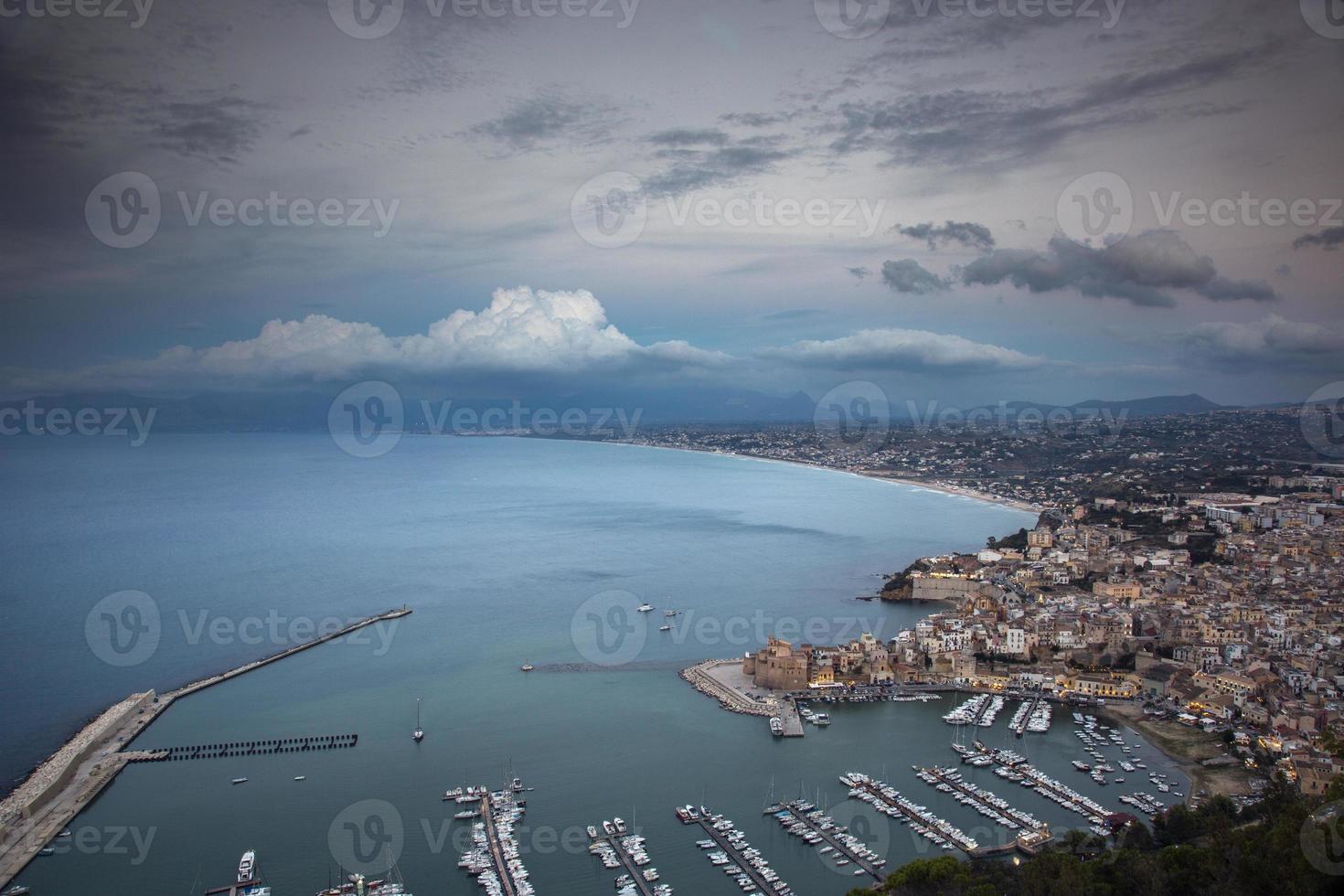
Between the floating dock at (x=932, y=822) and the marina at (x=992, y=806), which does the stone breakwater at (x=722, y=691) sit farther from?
the marina at (x=992, y=806)

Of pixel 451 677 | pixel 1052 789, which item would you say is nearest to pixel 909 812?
pixel 1052 789

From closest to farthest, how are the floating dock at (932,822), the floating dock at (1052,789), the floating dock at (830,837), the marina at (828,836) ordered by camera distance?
the floating dock at (830,837) → the marina at (828,836) → the floating dock at (932,822) → the floating dock at (1052,789)

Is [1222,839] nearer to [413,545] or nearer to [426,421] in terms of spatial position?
[413,545]

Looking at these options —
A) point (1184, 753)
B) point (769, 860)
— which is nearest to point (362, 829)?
point (769, 860)

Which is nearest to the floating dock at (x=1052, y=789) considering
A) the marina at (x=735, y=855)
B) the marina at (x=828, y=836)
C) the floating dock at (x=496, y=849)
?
the marina at (x=828, y=836)

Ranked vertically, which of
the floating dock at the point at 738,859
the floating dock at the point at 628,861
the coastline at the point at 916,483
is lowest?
the floating dock at the point at 738,859

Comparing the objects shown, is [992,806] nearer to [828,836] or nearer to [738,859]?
[828,836]
